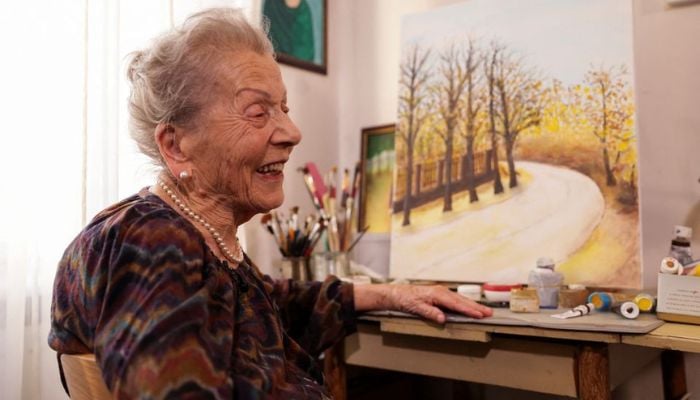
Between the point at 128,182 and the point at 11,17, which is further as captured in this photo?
the point at 128,182

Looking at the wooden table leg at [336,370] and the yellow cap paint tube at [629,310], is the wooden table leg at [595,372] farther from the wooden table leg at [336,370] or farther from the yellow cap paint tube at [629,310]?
the wooden table leg at [336,370]

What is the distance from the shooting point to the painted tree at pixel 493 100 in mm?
1478

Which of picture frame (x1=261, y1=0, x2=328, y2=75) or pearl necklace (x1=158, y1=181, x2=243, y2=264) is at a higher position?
picture frame (x1=261, y1=0, x2=328, y2=75)

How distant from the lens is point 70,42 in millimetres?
1332

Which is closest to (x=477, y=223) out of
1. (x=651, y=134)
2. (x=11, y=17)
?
(x=651, y=134)

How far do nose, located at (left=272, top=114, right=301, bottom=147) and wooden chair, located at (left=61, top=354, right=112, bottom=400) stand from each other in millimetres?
434

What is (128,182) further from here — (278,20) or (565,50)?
(565,50)

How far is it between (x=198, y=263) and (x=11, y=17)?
31.4 inches

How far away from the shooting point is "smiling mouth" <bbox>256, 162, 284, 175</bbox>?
3.31ft

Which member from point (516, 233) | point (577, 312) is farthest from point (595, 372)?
point (516, 233)

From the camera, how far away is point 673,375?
1.36 m

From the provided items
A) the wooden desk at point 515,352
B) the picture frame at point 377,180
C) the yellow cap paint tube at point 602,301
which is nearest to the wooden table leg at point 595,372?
the wooden desk at point 515,352

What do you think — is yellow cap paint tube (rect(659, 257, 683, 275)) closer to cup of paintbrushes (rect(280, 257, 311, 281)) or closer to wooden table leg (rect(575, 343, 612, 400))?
wooden table leg (rect(575, 343, 612, 400))

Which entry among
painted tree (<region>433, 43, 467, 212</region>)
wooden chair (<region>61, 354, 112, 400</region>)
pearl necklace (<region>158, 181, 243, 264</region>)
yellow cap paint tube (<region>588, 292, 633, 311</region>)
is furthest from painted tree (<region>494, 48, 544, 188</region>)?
wooden chair (<region>61, 354, 112, 400</region>)
